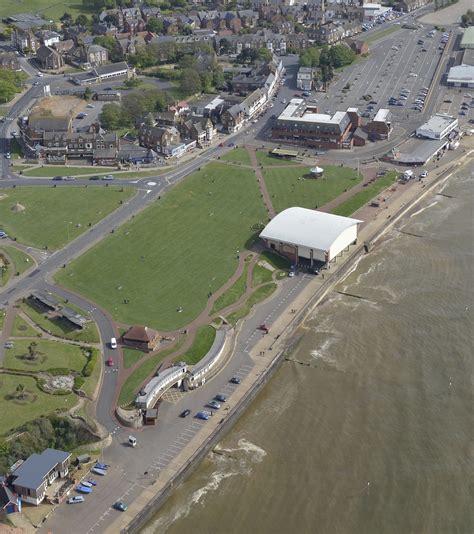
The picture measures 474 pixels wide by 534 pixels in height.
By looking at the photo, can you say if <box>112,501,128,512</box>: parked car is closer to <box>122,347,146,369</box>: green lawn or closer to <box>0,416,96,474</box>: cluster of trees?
<box>0,416,96,474</box>: cluster of trees

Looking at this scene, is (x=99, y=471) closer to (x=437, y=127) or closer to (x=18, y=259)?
(x=18, y=259)

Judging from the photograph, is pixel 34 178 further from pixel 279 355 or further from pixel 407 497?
pixel 407 497

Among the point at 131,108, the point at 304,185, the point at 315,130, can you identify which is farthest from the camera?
the point at 131,108

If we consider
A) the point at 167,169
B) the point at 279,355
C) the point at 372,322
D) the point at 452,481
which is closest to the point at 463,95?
the point at 167,169

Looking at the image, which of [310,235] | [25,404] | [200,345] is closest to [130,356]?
[200,345]

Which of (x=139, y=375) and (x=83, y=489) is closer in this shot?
(x=83, y=489)

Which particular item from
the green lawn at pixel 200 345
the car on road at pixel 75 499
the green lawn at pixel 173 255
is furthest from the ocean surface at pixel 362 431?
the green lawn at pixel 173 255
